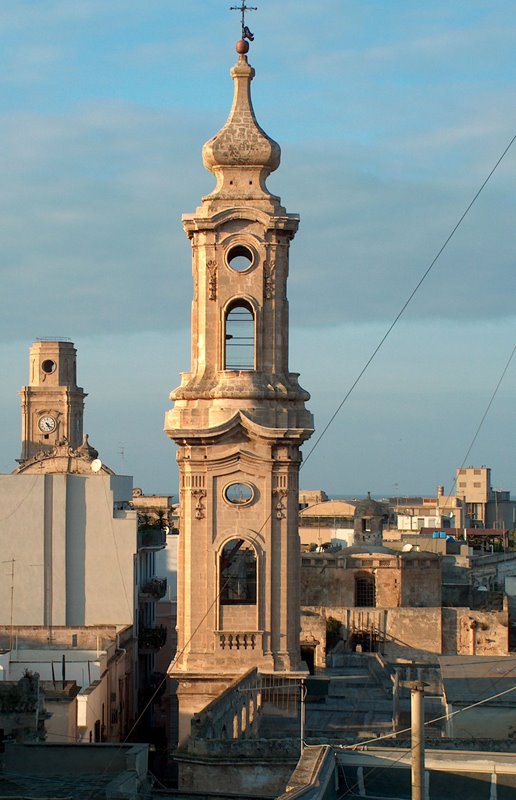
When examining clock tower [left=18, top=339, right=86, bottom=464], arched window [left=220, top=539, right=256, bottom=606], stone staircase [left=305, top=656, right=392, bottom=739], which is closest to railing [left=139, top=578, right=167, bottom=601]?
stone staircase [left=305, top=656, right=392, bottom=739]

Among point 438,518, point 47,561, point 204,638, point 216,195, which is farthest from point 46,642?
point 438,518

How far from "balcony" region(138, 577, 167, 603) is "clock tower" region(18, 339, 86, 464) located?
5913cm

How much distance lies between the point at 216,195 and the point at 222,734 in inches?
536

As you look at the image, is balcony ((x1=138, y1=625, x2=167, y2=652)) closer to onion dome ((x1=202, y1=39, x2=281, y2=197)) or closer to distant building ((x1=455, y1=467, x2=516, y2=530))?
onion dome ((x1=202, y1=39, x2=281, y2=197))

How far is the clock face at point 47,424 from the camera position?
441 feet

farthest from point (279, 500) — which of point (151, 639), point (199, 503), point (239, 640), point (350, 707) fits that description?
point (151, 639)

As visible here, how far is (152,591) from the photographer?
229ft

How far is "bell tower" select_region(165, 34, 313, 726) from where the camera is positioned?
4281cm

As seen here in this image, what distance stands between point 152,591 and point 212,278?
95.0ft

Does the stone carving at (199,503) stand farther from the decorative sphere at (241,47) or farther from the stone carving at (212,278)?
the decorative sphere at (241,47)

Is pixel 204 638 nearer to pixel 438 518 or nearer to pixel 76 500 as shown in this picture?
pixel 76 500

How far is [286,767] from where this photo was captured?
33.2 m

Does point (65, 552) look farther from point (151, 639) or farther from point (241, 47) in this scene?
point (241, 47)

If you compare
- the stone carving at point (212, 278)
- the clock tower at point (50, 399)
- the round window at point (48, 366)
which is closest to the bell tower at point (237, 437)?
the stone carving at point (212, 278)
